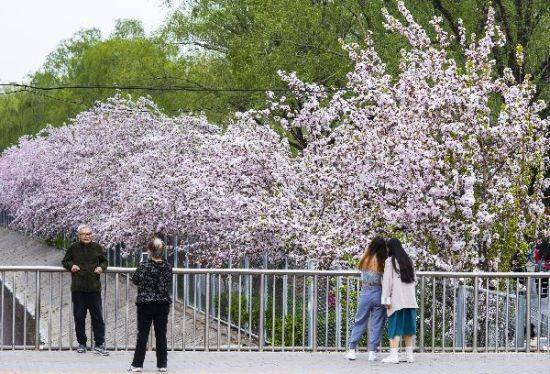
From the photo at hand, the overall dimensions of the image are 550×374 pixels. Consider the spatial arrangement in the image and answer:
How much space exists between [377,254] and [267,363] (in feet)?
5.75

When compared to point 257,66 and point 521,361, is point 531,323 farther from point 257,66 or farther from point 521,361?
point 257,66

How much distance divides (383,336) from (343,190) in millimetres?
5891

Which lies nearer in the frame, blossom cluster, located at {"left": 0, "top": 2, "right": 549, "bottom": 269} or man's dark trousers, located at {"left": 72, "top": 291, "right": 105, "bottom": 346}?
man's dark trousers, located at {"left": 72, "top": 291, "right": 105, "bottom": 346}

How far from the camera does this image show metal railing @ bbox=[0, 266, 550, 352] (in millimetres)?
16109

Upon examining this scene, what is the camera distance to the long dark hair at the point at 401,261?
14955mm

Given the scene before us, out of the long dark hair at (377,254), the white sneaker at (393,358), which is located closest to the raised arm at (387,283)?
the long dark hair at (377,254)

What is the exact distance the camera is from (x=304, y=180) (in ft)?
79.0

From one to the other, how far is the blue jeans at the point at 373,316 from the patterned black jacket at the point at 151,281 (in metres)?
2.54

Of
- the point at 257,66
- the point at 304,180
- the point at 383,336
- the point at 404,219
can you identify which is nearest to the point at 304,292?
the point at 383,336

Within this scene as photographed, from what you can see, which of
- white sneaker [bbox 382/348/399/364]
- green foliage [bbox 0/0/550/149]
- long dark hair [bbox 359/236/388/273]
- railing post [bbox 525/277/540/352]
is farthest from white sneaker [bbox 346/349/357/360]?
green foliage [bbox 0/0/550/149]

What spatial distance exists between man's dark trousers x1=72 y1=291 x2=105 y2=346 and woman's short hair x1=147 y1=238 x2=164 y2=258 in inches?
78.0

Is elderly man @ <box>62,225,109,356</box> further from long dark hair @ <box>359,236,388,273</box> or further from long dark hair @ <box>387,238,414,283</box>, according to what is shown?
long dark hair @ <box>387,238,414,283</box>

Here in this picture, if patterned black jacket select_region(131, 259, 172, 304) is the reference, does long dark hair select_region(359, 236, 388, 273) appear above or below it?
above

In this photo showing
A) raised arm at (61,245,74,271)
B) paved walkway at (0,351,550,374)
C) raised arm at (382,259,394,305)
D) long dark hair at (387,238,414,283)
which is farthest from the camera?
raised arm at (61,245,74,271)
